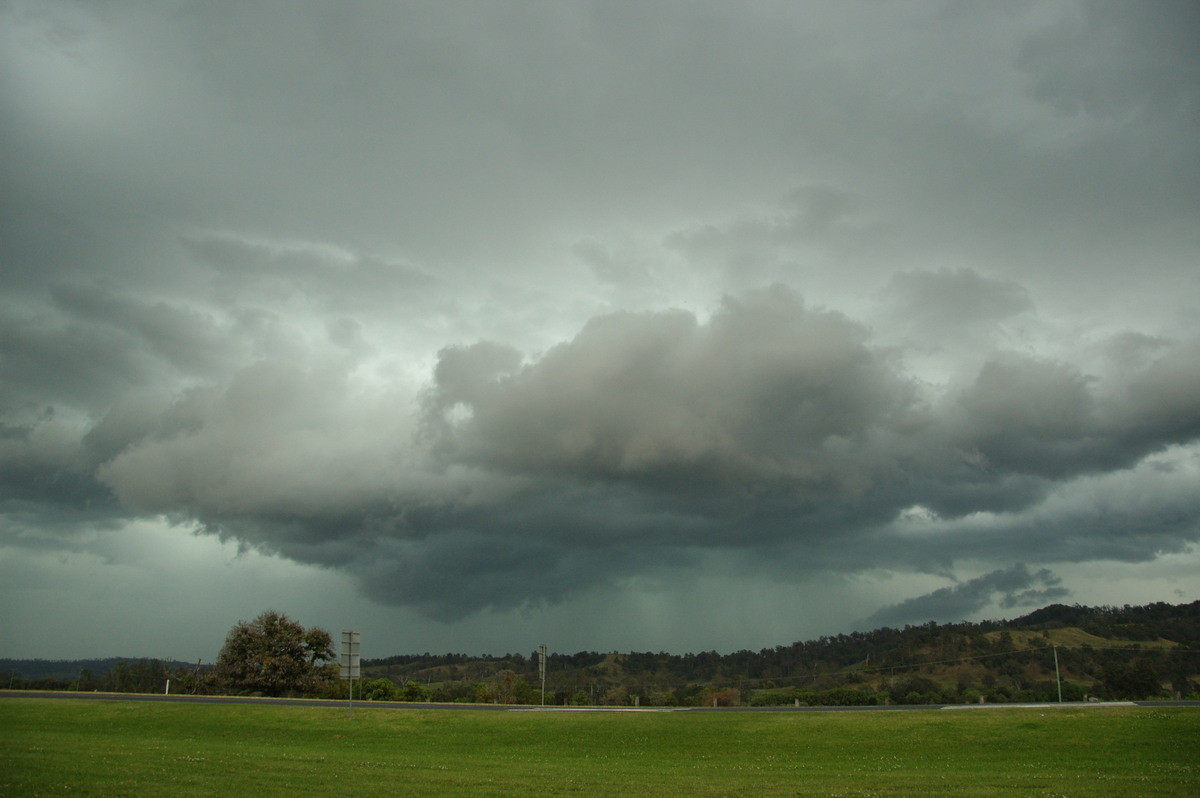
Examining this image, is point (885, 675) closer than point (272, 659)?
No

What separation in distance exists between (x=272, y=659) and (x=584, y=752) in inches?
1872

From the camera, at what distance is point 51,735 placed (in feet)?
122

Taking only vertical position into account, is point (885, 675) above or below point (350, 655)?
below

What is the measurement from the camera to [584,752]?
38469 millimetres

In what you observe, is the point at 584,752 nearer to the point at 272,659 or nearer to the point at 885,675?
the point at 272,659

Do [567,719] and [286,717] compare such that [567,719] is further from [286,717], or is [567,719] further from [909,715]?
[909,715]

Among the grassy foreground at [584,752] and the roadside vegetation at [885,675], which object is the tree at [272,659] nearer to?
the roadside vegetation at [885,675]

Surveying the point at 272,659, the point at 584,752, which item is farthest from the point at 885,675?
the point at 584,752

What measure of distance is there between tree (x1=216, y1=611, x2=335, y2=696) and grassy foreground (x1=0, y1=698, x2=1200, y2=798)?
2360 cm

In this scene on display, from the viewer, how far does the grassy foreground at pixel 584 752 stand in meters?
24.3

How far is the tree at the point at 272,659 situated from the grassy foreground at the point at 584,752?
2360cm

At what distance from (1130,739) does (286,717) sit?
45133 mm

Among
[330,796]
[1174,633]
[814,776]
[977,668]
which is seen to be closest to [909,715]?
[814,776]

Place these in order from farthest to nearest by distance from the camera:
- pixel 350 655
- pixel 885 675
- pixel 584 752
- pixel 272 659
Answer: pixel 885 675
pixel 272 659
pixel 350 655
pixel 584 752
